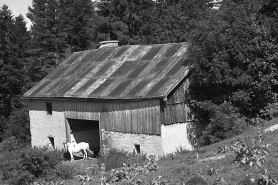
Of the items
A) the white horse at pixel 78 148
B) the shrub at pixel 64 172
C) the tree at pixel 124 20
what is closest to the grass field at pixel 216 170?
the shrub at pixel 64 172

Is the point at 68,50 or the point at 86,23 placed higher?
the point at 86,23

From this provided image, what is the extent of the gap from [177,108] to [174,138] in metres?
1.54

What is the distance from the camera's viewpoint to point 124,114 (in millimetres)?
20688

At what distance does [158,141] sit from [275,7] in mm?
9941

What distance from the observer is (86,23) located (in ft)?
157

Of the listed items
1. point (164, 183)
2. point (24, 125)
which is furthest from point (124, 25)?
point (164, 183)

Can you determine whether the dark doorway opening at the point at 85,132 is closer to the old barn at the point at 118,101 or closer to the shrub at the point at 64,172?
the old barn at the point at 118,101

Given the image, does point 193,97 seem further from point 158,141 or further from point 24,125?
point 24,125

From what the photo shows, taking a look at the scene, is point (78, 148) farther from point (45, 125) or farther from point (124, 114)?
point (45, 125)

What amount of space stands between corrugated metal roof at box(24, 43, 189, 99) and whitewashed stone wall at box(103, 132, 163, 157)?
2117 mm

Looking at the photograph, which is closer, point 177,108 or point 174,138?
point 174,138

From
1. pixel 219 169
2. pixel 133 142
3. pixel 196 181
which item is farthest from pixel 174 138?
pixel 196 181

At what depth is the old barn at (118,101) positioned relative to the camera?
19422 mm

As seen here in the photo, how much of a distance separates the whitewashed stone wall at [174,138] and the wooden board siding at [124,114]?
1.42 ft
